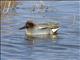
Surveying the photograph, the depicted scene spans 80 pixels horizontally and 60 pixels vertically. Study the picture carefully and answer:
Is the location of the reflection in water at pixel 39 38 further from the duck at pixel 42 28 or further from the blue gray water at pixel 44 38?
the duck at pixel 42 28

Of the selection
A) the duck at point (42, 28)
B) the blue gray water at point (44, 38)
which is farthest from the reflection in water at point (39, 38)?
the duck at point (42, 28)

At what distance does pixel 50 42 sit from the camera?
440 inches

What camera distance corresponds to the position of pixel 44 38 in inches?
466

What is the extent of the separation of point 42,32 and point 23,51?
2245mm

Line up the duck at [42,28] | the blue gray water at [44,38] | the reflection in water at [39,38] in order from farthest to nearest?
the duck at [42,28] → the reflection in water at [39,38] → the blue gray water at [44,38]

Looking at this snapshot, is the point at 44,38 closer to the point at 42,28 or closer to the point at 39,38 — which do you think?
the point at 39,38

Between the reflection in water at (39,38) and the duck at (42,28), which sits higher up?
the duck at (42,28)

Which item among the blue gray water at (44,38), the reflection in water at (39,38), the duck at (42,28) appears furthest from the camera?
the duck at (42,28)

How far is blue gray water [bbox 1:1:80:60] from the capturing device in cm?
990

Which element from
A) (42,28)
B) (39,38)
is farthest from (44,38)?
(42,28)

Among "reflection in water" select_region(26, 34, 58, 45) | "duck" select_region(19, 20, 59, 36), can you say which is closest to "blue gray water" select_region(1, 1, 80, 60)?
"reflection in water" select_region(26, 34, 58, 45)

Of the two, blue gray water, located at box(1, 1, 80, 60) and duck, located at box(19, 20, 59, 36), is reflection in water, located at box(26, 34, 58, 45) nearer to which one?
blue gray water, located at box(1, 1, 80, 60)

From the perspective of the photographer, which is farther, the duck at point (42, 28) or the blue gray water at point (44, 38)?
the duck at point (42, 28)

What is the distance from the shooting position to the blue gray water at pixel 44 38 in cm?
990
